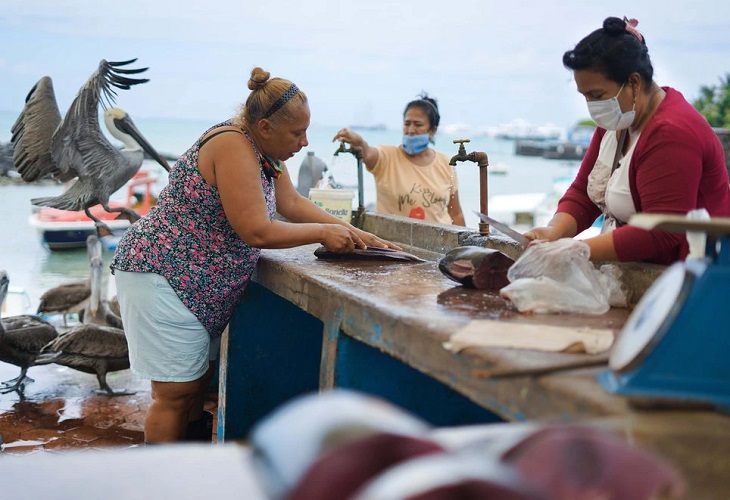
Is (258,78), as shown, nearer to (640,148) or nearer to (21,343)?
(640,148)

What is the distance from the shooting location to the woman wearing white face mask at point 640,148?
2707 mm

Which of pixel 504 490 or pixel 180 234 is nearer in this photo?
pixel 504 490

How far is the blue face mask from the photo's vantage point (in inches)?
217

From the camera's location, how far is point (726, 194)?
9.53 feet

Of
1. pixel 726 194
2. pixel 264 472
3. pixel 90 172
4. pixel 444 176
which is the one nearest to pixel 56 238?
pixel 90 172

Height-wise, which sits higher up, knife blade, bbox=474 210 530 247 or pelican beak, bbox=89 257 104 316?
knife blade, bbox=474 210 530 247

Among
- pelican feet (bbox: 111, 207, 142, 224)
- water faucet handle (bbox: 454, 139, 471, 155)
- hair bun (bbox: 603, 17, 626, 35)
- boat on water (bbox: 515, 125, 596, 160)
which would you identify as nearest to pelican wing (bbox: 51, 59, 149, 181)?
pelican feet (bbox: 111, 207, 142, 224)

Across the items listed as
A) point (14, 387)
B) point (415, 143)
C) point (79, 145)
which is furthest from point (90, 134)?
point (415, 143)

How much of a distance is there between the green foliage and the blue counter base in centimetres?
1458

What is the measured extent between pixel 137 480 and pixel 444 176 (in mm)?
4727

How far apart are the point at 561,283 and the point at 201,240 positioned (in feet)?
4.84

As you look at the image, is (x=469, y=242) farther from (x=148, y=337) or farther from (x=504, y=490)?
(x=504, y=490)

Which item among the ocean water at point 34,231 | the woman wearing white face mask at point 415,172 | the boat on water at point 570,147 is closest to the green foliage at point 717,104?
the ocean water at point 34,231

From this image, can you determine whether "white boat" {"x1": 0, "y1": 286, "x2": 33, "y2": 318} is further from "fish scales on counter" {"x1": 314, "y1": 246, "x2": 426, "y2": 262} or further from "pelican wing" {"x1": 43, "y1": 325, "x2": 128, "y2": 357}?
"fish scales on counter" {"x1": 314, "y1": 246, "x2": 426, "y2": 262}
